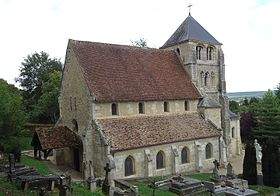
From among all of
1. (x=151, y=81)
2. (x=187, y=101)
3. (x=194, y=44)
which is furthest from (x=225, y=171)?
(x=194, y=44)

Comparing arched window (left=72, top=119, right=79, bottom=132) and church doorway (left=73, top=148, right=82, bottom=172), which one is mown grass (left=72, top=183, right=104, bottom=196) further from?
arched window (left=72, top=119, right=79, bottom=132)

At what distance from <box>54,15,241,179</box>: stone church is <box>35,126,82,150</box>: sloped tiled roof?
47 centimetres

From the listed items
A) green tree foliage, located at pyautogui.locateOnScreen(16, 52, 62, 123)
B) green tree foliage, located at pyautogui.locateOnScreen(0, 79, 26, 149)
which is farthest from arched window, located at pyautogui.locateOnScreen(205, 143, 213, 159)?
green tree foliage, located at pyautogui.locateOnScreen(16, 52, 62, 123)

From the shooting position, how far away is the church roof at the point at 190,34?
37.1 meters

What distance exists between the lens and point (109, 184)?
78.4 ft

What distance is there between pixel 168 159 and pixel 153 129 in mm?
2895

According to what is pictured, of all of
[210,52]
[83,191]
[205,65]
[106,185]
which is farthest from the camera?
[210,52]

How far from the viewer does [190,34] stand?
37.0 metres

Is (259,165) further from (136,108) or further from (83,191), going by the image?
(83,191)

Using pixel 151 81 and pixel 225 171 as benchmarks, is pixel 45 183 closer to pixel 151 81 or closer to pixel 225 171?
pixel 151 81

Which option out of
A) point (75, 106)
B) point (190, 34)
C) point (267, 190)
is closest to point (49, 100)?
point (75, 106)

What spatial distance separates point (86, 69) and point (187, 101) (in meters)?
10.7

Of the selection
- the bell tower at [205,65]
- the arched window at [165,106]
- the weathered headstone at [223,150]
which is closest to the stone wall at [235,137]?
the bell tower at [205,65]

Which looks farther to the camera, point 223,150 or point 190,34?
point 190,34
